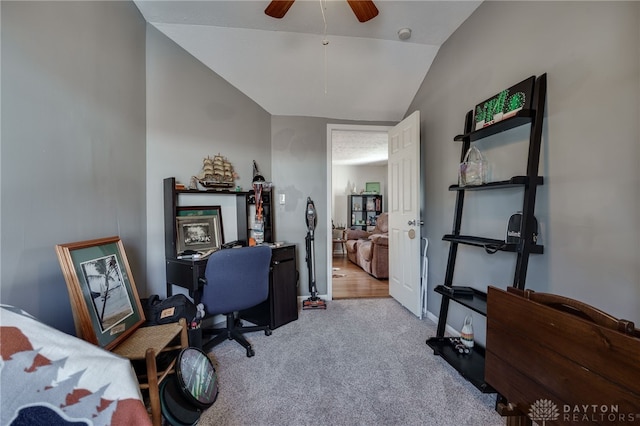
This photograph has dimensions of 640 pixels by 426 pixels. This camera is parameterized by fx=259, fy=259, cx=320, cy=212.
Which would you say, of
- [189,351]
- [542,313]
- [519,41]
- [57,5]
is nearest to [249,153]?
[57,5]

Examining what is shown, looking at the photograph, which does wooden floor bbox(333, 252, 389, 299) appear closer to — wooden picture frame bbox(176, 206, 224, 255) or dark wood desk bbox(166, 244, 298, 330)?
dark wood desk bbox(166, 244, 298, 330)

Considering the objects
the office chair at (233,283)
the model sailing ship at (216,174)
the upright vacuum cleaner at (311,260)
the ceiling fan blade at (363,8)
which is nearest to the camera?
the ceiling fan blade at (363,8)

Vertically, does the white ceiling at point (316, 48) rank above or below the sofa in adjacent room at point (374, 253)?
above

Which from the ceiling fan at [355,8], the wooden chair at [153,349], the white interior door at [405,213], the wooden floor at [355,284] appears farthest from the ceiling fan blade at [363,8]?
the wooden floor at [355,284]

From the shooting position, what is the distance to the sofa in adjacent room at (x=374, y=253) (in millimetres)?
4164

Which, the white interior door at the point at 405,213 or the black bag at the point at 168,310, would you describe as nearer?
the black bag at the point at 168,310

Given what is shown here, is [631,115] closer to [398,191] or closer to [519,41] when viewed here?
[519,41]

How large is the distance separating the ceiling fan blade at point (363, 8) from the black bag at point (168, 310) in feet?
7.05

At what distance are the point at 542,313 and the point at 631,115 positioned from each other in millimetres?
942

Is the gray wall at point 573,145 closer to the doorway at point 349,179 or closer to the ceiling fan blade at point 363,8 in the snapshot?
the ceiling fan blade at point 363,8

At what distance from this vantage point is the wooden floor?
3.47 metres

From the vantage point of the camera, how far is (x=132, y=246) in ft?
6.14

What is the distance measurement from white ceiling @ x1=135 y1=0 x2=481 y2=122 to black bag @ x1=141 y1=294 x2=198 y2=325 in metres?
2.07

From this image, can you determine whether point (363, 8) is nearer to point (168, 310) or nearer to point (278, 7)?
point (278, 7)
